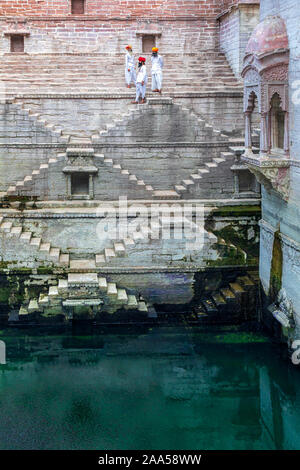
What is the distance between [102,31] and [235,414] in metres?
14.4

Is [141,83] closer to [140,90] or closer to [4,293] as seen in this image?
[140,90]

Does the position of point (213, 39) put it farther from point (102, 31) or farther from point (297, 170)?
point (297, 170)

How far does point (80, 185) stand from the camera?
19.0 meters

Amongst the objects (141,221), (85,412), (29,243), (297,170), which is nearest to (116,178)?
(141,221)

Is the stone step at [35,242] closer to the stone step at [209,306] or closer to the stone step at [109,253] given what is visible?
the stone step at [109,253]

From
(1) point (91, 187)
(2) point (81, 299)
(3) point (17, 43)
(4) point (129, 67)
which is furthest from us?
(3) point (17, 43)

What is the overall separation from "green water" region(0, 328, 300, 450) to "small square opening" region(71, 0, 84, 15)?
12060 mm

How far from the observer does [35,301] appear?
56.5ft

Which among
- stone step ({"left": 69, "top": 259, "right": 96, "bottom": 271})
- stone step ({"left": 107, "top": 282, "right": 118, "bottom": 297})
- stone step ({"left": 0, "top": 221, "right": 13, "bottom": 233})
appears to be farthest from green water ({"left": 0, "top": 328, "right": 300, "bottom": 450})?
stone step ({"left": 0, "top": 221, "right": 13, "bottom": 233})

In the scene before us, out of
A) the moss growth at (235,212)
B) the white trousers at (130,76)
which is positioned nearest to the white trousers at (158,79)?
the white trousers at (130,76)

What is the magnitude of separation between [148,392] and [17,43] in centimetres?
1372

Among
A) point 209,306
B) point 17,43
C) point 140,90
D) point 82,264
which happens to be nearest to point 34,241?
point 82,264

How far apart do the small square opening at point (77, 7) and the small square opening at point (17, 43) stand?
6.64 ft

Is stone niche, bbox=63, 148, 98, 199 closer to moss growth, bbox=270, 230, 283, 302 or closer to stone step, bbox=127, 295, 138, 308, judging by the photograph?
stone step, bbox=127, 295, 138, 308
